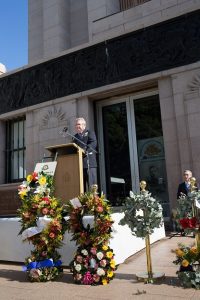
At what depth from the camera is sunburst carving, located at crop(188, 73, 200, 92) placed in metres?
9.09

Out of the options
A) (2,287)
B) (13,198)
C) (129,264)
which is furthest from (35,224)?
(13,198)

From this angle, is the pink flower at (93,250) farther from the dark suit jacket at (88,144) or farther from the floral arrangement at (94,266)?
the dark suit jacket at (88,144)

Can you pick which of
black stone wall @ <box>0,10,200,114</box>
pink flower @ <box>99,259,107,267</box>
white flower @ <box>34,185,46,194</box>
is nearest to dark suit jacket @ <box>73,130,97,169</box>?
white flower @ <box>34,185,46,194</box>

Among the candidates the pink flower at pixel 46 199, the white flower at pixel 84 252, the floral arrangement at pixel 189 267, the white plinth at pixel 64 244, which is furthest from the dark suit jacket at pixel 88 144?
the floral arrangement at pixel 189 267

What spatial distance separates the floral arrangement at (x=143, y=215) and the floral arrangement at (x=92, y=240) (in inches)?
11.6

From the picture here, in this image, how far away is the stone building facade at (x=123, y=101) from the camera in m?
9.27

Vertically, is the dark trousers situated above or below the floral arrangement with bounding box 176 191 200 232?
above

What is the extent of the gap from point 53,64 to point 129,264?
9099 millimetres

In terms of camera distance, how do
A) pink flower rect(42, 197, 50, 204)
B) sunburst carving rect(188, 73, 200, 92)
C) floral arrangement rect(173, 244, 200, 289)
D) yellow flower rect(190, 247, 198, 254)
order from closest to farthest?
1. floral arrangement rect(173, 244, 200, 289)
2. yellow flower rect(190, 247, 198, 254)
3. pink flower rect(42, 197, 50, 204)
4. sunburst carving rect(188, 73, 200, 92)

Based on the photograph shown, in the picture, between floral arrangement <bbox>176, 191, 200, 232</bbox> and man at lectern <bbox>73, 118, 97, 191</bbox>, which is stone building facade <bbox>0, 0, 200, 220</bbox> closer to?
man at lectern <bbox>73, 118, 97, 191</bbox>

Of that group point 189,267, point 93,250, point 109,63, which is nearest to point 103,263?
point 93,250

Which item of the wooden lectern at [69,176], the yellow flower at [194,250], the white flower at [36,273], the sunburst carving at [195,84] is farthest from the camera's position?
the sunburst carving at [195,84]

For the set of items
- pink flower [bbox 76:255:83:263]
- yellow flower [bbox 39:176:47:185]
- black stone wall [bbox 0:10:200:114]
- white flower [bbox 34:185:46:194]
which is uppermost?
black stone wall [bbox 0:10:200:114]

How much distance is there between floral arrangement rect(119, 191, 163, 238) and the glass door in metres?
5.61
